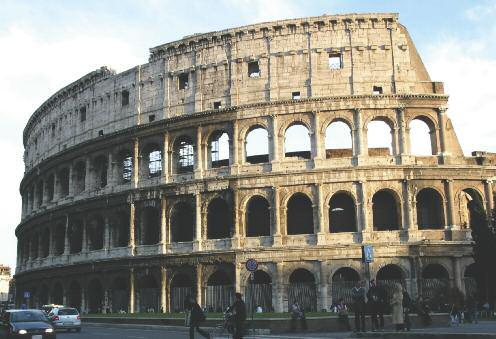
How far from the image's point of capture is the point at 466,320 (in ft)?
80.3

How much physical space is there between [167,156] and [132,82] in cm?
595

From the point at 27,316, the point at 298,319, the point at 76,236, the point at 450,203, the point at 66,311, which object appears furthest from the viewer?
the point at 76,236

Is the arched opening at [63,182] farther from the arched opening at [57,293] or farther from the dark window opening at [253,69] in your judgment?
the dark window opening at [253,69]

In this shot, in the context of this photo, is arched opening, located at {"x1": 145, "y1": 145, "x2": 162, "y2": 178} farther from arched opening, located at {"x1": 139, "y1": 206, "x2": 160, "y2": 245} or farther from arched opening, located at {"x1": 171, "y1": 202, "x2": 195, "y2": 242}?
arched opening, located at {"x1": 171, "y1": 202, "x2": 195, "y2": 242}

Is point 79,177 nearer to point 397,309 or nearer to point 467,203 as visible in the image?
point 467,203

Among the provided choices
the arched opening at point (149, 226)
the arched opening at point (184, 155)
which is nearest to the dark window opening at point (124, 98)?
the arched opening at point (184, 155)

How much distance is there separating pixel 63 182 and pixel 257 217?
17.5m

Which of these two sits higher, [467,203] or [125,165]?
[125,165]

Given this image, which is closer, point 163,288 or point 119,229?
point 163,288

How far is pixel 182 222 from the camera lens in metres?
36.6

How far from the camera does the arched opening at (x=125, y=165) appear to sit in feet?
129

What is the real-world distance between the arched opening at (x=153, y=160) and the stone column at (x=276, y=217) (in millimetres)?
8514

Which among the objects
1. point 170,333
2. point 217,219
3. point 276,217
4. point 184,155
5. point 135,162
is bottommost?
point 170,333

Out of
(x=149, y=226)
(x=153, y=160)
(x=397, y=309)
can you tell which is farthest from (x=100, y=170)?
(x=397, y=309)
